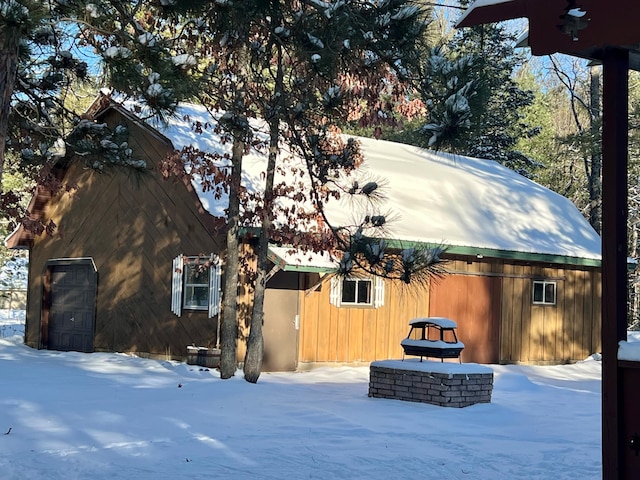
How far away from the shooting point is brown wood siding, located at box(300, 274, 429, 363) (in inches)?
656

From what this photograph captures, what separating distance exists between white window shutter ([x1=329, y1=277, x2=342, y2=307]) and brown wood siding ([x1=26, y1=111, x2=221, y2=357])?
240 centimetres

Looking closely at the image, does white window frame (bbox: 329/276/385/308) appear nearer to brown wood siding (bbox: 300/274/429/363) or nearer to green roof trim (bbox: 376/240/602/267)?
brown wood siding (bbox: 300/274/429/363)

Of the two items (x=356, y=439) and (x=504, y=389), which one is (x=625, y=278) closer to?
(x=356, y=439)

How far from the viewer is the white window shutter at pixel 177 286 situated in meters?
16.8

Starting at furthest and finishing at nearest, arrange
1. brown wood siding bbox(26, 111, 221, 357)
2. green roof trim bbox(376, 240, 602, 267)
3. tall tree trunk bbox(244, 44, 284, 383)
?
green roof trim bbox(376, 240, 602, 267) → brown wood siding bbox(26, 111, 221, 357) → tall tree trunk bbox(244, 44, 284, 383)

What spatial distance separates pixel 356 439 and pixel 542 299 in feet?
39.7

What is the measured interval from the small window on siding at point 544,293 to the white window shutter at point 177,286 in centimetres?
842

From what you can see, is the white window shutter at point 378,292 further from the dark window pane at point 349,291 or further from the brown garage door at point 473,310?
the brown garage door at point 473,310

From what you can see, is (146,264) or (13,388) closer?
(13,388)

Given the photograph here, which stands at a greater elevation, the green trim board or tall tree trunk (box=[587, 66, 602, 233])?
tall tree trunk (box=[587, 66, 602, 233])

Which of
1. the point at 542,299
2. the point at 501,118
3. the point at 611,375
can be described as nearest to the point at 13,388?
the point at 611,375

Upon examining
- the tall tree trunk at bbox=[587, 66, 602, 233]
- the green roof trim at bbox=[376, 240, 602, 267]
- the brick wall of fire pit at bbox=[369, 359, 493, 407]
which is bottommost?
the brick wall of fire pit at bbox=[369, 359, 493, 407]

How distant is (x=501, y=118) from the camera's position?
34.4 meters

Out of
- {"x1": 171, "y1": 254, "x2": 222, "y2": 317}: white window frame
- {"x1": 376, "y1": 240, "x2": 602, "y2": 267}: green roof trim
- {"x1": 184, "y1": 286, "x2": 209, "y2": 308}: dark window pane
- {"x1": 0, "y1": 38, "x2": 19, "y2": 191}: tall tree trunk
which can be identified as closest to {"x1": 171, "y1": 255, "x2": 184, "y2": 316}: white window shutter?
{"x1": 171, "y1": 254, "x2": 222, "y2": 317}: white window frame
